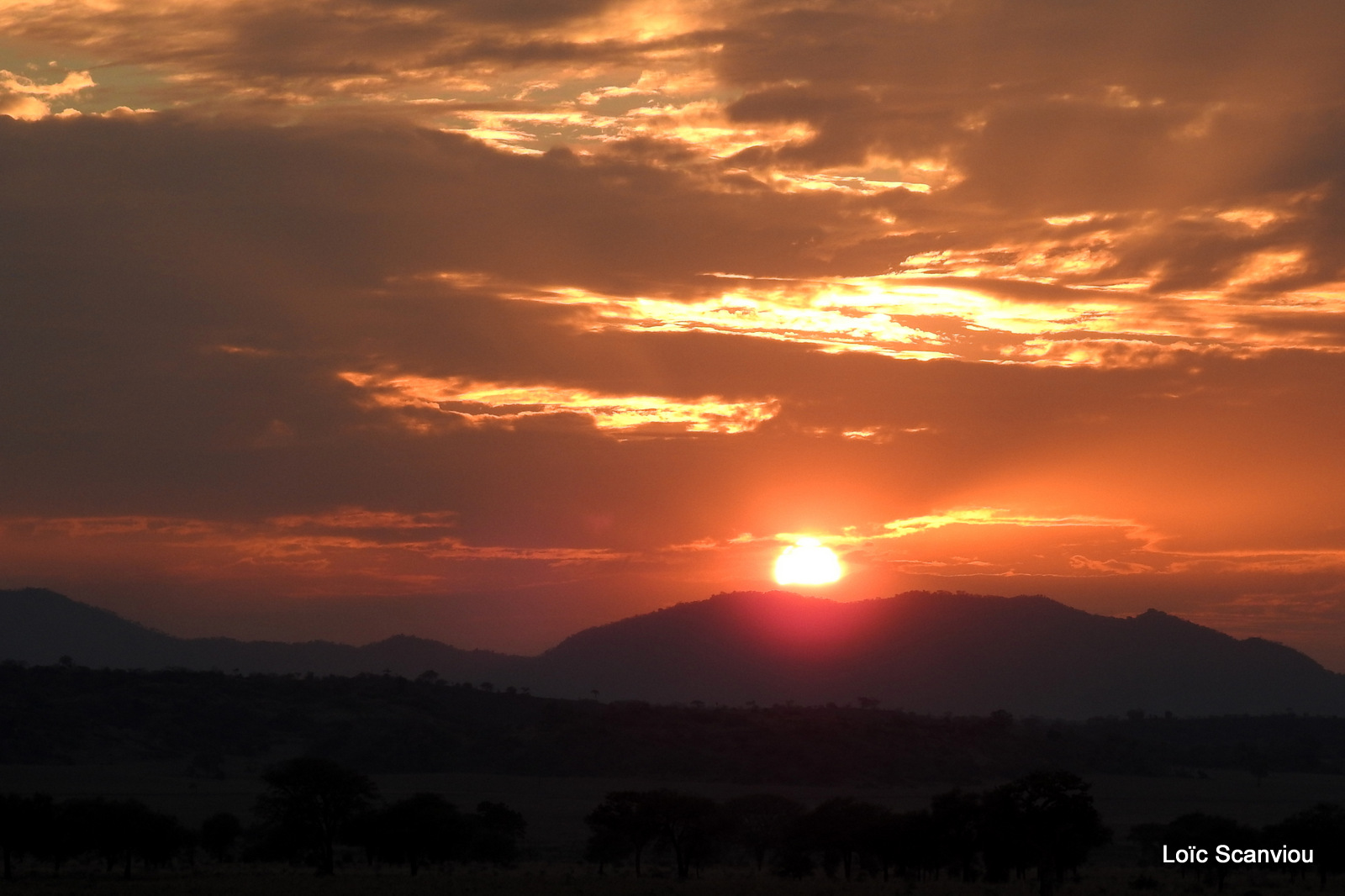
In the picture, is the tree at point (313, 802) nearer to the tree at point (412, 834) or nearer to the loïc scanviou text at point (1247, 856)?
the tree at point (412, 834)

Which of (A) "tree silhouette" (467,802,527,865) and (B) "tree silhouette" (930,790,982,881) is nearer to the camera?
(B) "tree silhouette" (930,790,982,881)

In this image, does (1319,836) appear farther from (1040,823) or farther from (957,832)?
(957,832)

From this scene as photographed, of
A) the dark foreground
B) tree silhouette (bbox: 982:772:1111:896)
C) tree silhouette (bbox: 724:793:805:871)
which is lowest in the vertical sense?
tree silhouette (bbox: 724:793:805:871)

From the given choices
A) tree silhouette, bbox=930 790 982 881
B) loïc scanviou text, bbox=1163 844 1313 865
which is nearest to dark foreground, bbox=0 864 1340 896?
loïc scanviou text, bbox=1163 844 1313 865

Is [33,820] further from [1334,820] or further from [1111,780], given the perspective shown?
[1111,780]

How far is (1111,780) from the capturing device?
160500 mm

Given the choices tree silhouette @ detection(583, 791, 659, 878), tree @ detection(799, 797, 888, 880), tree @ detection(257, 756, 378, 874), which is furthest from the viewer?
tree @ detection(257, 756, 378, 874)

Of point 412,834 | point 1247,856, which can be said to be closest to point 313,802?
point 412,834

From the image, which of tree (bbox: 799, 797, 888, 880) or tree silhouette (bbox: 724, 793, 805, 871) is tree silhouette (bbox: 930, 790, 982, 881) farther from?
tree silhouette (bbox: 724, 793, 805, 871)

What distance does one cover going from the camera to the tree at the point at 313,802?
249 feet

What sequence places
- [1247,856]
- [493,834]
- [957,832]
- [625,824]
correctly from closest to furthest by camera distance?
[957,832] → [1247,856] → [625,824] → [493,834]

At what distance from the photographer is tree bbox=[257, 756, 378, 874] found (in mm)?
75750

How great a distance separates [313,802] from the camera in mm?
76062

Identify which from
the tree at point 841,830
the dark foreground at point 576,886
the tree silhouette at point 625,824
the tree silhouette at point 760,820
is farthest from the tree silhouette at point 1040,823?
the tree silhouette at point 760,820
